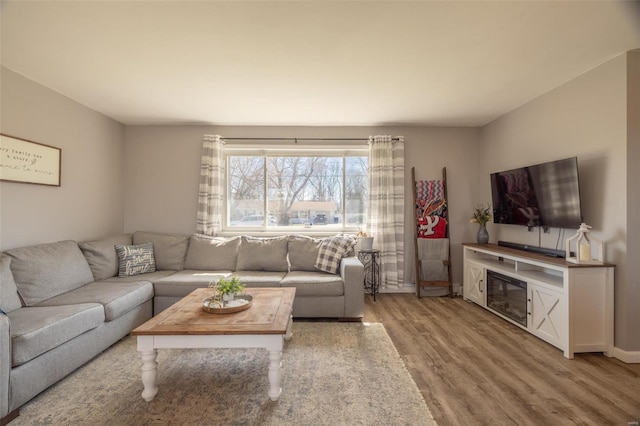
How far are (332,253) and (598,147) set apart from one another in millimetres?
2711

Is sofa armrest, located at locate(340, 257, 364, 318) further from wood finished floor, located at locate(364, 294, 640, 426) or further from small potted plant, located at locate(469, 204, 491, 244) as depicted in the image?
small potted plant, located at locate(469, 204, 491, 244)

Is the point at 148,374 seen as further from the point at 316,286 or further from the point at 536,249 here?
the point at 536,249

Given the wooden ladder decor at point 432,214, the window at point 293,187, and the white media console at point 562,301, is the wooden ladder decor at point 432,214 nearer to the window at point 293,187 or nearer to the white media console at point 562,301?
the window at point 293,187

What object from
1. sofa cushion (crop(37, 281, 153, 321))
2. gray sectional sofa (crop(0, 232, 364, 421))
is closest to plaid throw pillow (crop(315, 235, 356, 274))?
gray sectional sofa (crop(0, 232, 364, 421))

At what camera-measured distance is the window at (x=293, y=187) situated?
14.3 ft

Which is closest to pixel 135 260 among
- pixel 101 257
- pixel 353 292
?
pixel 101 257

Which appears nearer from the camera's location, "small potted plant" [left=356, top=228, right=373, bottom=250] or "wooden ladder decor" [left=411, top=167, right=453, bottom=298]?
"small potted plant" [left=356, top=228, right=373, bottom=250]

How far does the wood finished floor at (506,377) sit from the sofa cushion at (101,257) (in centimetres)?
311

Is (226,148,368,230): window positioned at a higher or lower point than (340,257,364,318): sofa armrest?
higher

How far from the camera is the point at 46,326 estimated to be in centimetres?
187

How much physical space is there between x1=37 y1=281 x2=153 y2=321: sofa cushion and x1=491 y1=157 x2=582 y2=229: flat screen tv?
412 centimetres

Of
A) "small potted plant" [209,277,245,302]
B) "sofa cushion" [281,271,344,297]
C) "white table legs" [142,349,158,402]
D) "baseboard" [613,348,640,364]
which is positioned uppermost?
"small potted plant" [209,277,245,302]

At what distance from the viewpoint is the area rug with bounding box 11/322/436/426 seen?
167 cm

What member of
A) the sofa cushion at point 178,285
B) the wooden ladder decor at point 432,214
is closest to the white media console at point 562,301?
the wooden ladder decor at point 432,214
